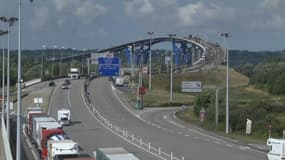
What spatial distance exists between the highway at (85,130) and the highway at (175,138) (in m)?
2.67

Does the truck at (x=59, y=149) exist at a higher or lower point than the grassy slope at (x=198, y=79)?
lower

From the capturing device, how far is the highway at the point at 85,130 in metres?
53.4

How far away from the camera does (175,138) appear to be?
63.8 m

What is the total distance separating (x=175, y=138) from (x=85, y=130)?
13056mm

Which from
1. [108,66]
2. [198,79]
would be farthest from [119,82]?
[108,66]

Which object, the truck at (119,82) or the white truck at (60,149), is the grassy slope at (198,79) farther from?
the white truck at (60,149)

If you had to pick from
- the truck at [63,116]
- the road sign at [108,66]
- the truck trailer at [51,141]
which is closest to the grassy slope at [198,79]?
the road sign at [108,66]

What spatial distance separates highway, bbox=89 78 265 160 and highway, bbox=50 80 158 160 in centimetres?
267

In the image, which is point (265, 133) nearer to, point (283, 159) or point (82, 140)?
point (82, 140)

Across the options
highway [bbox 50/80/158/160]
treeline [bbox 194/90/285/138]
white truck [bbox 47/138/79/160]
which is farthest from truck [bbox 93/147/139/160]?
treeline [bbox 194/90/285/138]

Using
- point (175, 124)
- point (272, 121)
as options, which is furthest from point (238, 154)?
point (175, 124)

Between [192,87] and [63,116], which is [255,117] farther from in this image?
[192,87]

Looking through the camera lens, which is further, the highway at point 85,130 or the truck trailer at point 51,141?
the highway at point 85,130

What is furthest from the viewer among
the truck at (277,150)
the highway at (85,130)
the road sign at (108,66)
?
the road sign at (108,66)
